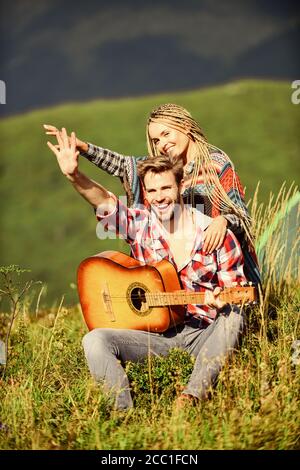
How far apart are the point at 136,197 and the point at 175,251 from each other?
45 cm

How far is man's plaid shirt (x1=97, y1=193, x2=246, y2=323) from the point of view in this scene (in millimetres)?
3616

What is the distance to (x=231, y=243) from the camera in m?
3.62

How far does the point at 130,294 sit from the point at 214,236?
57 centimetres

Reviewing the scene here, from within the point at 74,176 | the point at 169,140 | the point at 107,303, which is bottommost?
the point at 107,303

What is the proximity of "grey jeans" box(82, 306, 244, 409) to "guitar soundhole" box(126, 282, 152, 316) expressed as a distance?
0.12 meters

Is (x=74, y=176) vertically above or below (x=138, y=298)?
above

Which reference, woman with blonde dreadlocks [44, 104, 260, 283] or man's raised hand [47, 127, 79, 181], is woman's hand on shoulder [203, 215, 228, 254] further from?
man's raised hand [47, 127, 79, 181]

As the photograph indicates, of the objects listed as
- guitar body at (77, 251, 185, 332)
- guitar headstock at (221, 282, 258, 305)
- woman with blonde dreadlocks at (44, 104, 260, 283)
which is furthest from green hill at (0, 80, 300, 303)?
guitar headstock at (221, 282, 258, 305)

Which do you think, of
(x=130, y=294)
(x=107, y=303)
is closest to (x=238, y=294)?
(x=130, y=294)

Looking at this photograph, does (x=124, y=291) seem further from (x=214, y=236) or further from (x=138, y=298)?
(x=214, y=236)

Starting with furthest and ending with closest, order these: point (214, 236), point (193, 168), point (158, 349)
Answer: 1. point (193, 168)
2. point (158, 349)
3. point (214, 236)

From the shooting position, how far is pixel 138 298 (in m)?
3.67
